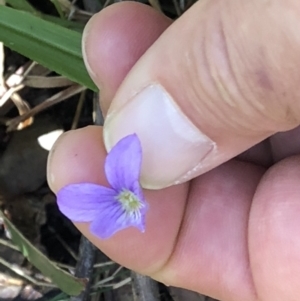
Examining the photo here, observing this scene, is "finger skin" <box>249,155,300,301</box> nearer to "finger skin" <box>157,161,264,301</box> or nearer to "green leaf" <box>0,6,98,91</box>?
"finger skin" <box>157,161,264,301</box>

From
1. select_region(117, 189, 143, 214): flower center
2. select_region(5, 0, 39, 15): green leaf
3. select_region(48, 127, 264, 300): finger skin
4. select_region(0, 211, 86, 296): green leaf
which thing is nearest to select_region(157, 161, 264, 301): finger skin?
select_region(48, 127, 264, 300): finger skin

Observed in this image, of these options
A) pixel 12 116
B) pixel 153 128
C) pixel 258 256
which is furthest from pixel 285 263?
pixel 12 116

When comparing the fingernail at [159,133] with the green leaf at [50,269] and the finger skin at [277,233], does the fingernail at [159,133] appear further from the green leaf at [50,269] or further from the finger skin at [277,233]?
the green leaf at [50,269]

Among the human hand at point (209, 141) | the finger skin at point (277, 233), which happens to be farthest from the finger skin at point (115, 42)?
the finger skin at point (277, 233)

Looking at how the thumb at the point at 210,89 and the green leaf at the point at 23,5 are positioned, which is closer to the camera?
the thumb at the point at 210,89

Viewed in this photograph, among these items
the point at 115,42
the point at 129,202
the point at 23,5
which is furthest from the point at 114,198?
the point at 23,5

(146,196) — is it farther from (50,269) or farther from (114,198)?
(50,269)
